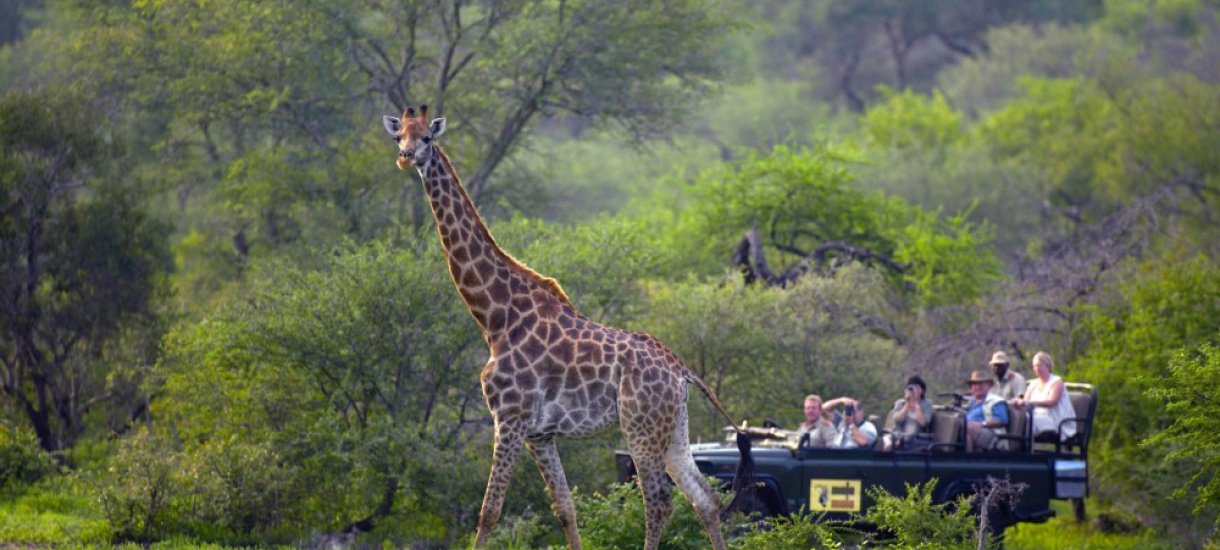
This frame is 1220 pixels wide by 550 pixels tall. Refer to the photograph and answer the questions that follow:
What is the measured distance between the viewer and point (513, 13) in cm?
2464

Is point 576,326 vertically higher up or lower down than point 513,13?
lower down

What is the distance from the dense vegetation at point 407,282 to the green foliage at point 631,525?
34 millimetres

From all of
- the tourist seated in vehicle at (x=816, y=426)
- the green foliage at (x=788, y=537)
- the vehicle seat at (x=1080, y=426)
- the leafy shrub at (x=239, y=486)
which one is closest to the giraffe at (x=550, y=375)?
the green foliage at (x=788, y=537)

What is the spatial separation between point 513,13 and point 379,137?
2710mm

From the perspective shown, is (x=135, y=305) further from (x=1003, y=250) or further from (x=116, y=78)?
(x=1003, y=250)

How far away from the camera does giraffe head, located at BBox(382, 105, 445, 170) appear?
1227cm

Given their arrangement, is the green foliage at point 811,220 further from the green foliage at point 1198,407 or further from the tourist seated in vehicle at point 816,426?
the green foliage at point 1198,407

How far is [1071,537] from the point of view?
1802 cm

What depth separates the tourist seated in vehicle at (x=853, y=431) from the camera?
15.1m

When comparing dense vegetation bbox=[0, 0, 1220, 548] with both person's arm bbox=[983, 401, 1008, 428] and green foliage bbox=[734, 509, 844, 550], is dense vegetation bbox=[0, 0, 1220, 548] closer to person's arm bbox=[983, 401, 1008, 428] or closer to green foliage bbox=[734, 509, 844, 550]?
green foliage bbox=[734, 509, 844, 550]

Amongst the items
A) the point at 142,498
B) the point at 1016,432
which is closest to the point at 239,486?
the point at 142,498

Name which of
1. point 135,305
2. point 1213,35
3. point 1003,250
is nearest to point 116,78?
point 135,305

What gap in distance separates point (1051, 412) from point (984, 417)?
A: 0.61 metres

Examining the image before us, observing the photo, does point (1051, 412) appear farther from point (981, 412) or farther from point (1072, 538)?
point (1072, 538)
